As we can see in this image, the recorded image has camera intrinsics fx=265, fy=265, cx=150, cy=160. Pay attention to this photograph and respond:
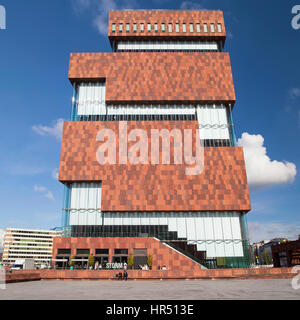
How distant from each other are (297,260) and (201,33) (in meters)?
51.2

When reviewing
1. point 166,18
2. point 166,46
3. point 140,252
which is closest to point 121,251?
point 140,252

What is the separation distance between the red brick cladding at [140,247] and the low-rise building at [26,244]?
122 metres

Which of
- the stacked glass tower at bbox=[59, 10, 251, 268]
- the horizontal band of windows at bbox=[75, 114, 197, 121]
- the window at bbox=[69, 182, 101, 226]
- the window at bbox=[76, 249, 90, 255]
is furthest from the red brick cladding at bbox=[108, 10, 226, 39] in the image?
the window at bbox=[76, 249, 90, 255]

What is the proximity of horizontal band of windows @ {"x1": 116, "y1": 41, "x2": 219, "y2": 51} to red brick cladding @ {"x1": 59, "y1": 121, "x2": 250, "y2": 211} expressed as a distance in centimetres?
2373

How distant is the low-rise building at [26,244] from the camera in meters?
156

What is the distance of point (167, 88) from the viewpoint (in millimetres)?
54875

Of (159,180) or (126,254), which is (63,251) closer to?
(126,254)

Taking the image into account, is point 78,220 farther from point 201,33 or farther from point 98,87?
point 201,33

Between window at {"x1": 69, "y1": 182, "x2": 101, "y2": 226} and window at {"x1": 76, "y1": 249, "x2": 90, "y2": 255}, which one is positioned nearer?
window at {"x1": 76, "y1": 249, "x2": 90, "y2": 255}

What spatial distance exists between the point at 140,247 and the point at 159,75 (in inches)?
1365

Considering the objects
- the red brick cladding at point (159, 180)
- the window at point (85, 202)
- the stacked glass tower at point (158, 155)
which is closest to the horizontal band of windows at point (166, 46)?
the stacked glass tower at point (158, 155)

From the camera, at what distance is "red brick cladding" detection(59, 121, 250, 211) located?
46.3 metres

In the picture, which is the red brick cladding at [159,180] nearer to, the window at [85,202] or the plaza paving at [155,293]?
the window at [85,202]

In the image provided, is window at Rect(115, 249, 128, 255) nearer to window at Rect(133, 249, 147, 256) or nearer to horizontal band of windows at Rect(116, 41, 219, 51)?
window at Rect(133, 249, 147, 256)
